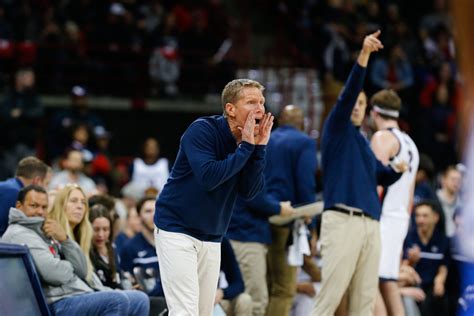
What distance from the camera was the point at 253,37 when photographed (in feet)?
63.6

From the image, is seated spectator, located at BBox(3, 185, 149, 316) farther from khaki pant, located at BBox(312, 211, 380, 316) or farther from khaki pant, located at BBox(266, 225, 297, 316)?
khaki pant, located at BBox(266, 225, 297, 316)

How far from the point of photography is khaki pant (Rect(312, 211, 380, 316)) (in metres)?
7.39

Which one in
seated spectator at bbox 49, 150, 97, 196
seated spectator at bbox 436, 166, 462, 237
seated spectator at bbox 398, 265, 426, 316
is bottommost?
seated spectator at bbox 398, 265, 426, 316

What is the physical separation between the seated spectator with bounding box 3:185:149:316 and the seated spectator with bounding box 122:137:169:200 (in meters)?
5.84

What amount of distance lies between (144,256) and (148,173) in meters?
5.28

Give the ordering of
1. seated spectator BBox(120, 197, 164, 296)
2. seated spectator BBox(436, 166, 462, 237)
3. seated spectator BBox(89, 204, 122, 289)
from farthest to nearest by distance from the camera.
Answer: seated spectator BBox(436, 166, 462, 237) → seated spectator BBox(120, 197, 164, 296) → seated spectator BBox(89, 204, 122, 289)

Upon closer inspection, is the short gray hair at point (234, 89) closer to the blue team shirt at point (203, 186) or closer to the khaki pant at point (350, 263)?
the blue team shirt at point (203, 186)

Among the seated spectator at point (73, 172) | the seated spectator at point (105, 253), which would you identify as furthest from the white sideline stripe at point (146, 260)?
the seated spectator at point (73, 172)

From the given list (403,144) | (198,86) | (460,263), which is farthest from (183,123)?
(403,144)

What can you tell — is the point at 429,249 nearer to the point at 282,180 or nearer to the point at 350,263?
the point at 282,180

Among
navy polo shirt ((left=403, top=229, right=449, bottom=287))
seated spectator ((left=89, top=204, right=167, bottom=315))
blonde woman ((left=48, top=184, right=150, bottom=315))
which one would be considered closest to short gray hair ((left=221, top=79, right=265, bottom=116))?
blonde woman ((left=48, top=184, right=150, bottom=315))

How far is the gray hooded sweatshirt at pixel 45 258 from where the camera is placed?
6.98 metres

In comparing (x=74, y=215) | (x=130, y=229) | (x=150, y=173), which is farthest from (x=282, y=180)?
(x=150, y=173)

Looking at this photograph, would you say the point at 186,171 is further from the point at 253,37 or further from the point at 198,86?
the point at 253,37
